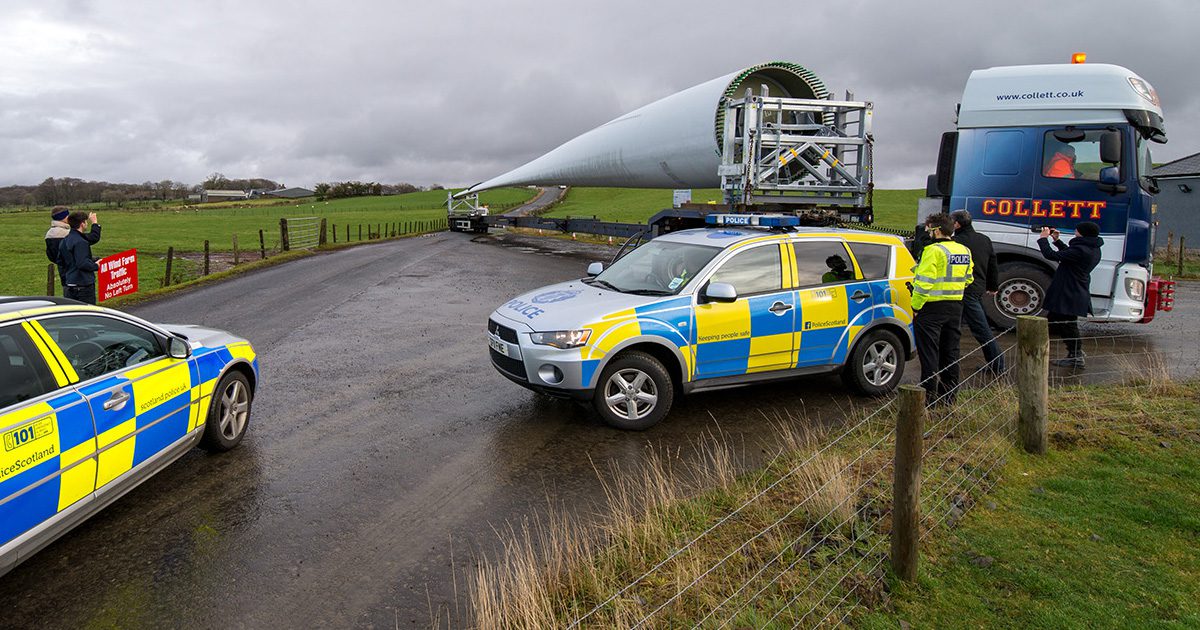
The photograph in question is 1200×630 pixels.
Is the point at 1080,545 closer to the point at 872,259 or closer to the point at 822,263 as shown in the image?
the point at 822,263

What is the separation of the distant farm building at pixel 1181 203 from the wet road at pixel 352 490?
2569 centimetres

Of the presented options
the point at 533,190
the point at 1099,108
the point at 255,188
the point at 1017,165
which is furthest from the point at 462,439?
the point at 255,188

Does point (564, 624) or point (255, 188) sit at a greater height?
point (255, 188)

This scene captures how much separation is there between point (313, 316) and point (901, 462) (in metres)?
10.5

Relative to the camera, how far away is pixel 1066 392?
709 cm

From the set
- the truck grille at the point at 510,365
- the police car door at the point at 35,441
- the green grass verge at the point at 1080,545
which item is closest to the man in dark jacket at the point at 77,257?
the truck grille at the point at 510,365

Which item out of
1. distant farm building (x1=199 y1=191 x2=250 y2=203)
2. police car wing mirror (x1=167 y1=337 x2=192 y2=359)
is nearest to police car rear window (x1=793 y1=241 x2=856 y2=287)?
police car wing mirror (x1=167 y1=337 x2=192 y2=359)

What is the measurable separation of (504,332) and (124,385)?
288 centimetres

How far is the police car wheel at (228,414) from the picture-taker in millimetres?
5430

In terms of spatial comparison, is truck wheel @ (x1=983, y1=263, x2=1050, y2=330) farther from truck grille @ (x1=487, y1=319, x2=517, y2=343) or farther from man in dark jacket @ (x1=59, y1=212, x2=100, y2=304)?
man in dark jacket @ (x1=59, y1=212, x2=100, y2=304)

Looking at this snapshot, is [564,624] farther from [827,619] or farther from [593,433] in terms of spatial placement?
[593,433]

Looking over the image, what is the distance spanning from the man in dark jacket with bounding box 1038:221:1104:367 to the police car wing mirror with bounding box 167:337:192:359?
8396mm

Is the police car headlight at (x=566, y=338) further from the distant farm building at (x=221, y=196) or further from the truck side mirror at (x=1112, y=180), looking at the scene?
the distant farm building at (x=221, y=196)

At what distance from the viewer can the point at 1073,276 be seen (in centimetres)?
830
